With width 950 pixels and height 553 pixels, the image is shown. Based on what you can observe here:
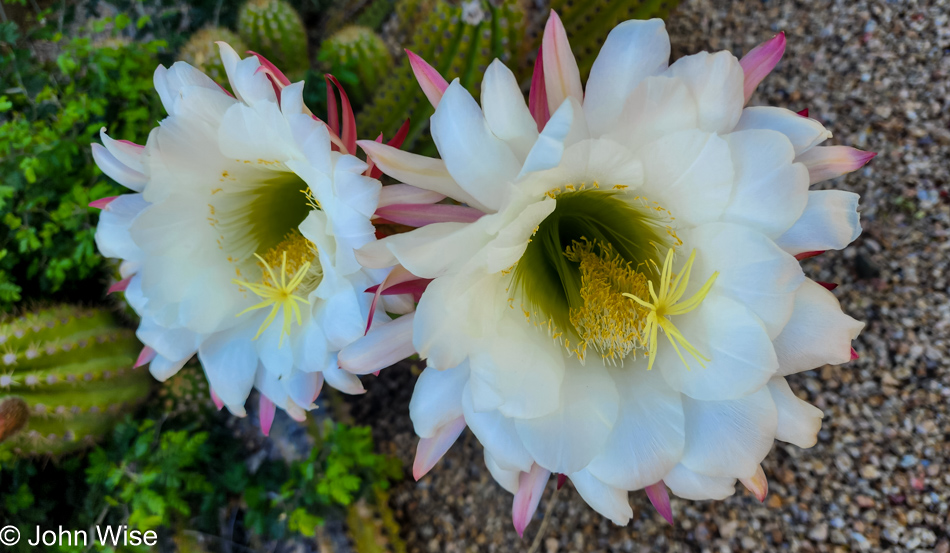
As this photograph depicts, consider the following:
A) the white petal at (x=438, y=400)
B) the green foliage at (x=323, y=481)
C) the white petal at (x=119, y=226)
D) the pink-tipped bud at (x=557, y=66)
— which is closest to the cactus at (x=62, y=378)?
the green foliage at (x=323, y=481)

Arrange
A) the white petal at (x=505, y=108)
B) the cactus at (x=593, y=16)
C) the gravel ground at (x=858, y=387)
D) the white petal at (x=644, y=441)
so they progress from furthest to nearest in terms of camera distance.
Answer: the cactus at (x=593, y=16)
the gravel ground at (x=858, y=387)
the white petal at (x=644, y=441)
the white petal at (x=505, y=108)

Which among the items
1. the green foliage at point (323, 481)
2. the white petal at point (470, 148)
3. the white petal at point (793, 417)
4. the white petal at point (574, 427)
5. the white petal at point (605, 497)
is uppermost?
the white petal at point (470, 148)

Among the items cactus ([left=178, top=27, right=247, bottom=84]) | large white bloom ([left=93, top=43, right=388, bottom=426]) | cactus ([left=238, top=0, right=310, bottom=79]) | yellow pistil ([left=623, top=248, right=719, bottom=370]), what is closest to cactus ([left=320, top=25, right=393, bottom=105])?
cactus ([left=238, top=0, right=310, bottom=79])

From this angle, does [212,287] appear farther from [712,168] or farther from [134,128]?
[134,128]

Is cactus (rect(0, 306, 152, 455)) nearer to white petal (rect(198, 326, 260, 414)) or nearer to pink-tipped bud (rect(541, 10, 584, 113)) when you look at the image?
white petal (rect(198, 326, 260, 414))

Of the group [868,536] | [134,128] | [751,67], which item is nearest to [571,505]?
[868,536]

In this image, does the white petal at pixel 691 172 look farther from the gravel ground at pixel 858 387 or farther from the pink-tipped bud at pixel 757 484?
the gravel ground at pixel 858 387

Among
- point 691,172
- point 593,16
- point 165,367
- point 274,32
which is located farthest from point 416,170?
point 274,32
